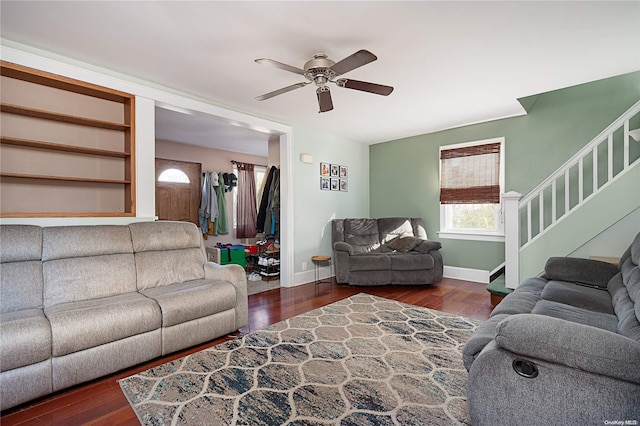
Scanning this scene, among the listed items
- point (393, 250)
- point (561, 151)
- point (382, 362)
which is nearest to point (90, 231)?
point (382, 362)

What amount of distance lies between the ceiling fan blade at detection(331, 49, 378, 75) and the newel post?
2.42 metres

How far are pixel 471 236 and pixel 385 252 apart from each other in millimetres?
1328

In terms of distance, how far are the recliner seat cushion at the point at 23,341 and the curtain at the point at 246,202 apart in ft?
15.0

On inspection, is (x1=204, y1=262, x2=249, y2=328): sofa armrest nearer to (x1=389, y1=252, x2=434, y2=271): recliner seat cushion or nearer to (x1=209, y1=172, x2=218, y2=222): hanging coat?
(x1=389, y1=252, x2=434, y2=271): recliner seat cushion

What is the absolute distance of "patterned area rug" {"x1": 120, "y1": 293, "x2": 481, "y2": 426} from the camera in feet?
5.35

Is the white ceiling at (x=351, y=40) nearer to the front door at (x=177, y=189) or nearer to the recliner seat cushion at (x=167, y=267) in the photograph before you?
the recliner seat cushion at (x=167, y=267)

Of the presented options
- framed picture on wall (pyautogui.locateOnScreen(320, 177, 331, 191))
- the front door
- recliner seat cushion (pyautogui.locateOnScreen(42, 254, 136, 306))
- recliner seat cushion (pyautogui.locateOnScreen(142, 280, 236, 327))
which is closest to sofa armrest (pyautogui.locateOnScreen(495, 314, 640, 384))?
recliner seat cushion (pyautogui.locateOnScreen(142, 280, 236, 327))

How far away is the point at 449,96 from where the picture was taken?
3.40m

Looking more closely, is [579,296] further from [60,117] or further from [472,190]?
[60,117]

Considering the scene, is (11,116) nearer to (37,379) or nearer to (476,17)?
(37,379)

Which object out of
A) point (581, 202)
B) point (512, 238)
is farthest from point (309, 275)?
point (581, 202)

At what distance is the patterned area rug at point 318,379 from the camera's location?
1632 millimetres

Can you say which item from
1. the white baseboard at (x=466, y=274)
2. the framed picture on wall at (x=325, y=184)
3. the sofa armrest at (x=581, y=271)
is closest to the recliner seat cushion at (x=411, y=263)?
the white baseboard at (x=466, y=274)

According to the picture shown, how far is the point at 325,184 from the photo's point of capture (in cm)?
487
